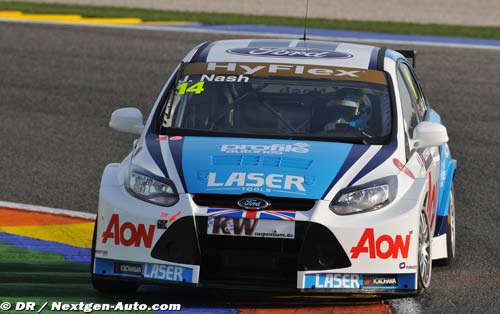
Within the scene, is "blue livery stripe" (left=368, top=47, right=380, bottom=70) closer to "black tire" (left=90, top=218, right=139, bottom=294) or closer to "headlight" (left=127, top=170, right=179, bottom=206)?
"headlight" (left=127, top=170, right=179, bottom=206)

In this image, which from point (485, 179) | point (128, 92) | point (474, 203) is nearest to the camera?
point (474, 203)

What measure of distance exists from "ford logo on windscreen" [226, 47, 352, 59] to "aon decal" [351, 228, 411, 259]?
205 cm

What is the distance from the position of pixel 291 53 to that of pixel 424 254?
197cm

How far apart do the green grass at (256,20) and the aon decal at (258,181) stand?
46.3 feet

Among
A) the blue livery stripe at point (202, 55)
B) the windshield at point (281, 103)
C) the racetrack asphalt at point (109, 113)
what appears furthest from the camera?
the racetrack asphalt at point (109, 113)

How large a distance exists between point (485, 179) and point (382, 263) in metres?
5.09

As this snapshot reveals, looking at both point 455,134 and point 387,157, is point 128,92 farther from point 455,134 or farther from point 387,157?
point 387,157

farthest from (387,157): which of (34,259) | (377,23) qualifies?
(377,23)

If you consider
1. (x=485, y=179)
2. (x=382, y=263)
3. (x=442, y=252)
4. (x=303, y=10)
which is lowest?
(x=303, y=10)

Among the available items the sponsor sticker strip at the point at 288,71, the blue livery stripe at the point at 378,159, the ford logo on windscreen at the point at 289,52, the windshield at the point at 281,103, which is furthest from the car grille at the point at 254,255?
the ford logo on windscreen at the point at 289,52

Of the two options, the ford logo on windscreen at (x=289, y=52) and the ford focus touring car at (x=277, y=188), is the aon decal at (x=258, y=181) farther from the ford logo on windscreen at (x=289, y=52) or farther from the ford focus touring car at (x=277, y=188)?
the ford logo on windscreen at (x=289, y=52)

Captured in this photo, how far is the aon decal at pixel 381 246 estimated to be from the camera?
7.30 m

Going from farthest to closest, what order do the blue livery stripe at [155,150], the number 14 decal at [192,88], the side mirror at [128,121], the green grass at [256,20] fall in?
1. the green grass at [256,20]
2. the number 14 decal at [192,88]
3. the side mirror at [128,121]
4. the blue livery stripe at [155,150]

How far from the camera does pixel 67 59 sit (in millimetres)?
18375
